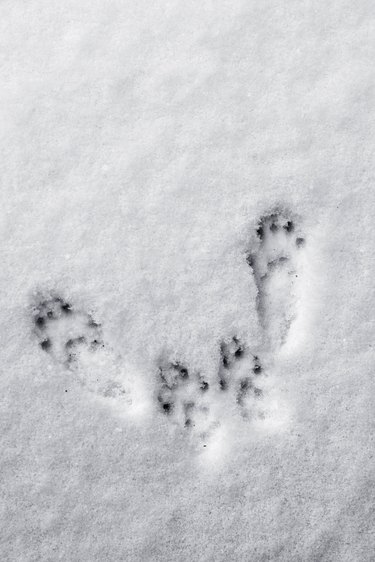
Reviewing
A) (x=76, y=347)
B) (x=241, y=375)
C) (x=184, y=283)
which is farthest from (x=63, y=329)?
(x=241, y=375)

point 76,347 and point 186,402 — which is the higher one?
point 76,347

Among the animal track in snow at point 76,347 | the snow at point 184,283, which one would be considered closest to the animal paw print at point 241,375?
the snow at point 184,283

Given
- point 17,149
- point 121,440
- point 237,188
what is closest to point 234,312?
point 237,188

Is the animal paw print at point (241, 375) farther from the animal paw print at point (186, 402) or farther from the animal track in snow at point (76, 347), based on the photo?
the animal track in snow at point (76, 347)

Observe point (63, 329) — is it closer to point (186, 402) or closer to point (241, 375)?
point (186, 402)

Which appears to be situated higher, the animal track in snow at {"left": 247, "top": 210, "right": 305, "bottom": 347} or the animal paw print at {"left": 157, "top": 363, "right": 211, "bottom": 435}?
the animal track in snow at {"left": 247, "top": 210, "right": 305, "bottom": 347}

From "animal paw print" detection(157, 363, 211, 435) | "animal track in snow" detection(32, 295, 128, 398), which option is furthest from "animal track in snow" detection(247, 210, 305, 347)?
"animal track in snow" detection(32, 295, 128, 398)

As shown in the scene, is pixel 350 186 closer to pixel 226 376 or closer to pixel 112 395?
pixel 226 376

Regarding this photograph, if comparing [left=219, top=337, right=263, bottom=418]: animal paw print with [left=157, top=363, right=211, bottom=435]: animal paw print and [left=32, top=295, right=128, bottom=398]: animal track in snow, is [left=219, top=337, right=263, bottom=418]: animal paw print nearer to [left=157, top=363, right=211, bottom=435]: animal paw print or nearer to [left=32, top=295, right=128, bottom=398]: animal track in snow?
[left=157, top=363, right=211, bottom=435]: animal paw print
